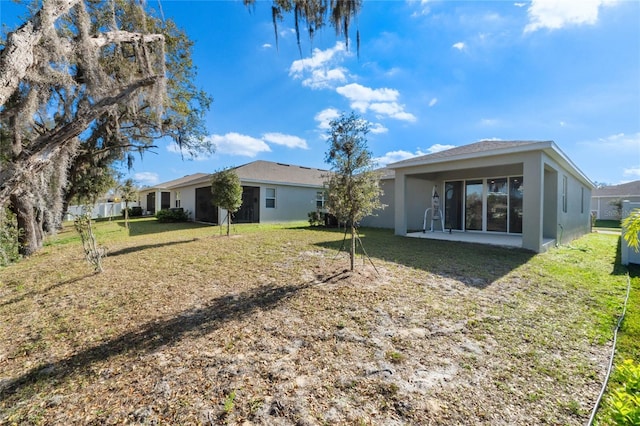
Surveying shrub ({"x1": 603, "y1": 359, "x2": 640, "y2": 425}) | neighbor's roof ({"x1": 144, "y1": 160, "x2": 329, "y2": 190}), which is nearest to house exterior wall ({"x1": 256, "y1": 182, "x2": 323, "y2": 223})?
neighbor's roof ({"x1": 144, "y1": 160, "x2": 329, "y2": 190})

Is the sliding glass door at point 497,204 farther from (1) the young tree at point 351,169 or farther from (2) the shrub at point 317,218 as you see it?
(1) the young tree at point 351,169

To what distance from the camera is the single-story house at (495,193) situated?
7379mm

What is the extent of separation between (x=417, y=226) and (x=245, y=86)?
31.1 feet

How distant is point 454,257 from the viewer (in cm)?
677

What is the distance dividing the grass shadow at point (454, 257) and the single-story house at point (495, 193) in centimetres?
119

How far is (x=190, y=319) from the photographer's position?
11.6 ft

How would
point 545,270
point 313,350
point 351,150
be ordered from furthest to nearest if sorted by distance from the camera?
point 545,270 < point 351,150 < point 313,350

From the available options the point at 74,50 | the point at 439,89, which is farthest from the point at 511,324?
the point at 439,89

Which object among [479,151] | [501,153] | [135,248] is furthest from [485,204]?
[135,248]

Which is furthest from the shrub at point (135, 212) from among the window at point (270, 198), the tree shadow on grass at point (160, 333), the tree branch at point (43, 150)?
the tree shadow on grass at point (160, 333)

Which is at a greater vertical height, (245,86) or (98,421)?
(245,86)

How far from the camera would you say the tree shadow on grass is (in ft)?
8.16

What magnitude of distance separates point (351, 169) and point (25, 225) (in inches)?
381

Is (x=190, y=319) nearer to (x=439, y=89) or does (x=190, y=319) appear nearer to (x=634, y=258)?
(x=634, y=258)
